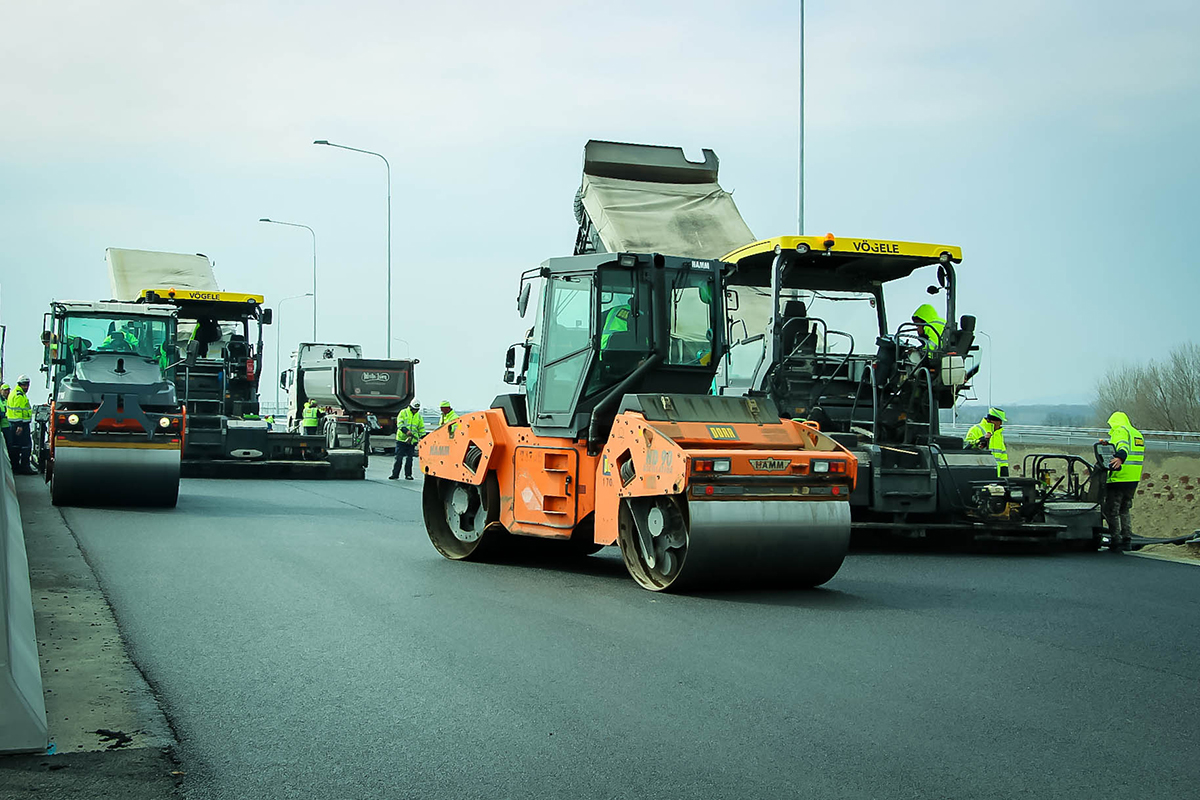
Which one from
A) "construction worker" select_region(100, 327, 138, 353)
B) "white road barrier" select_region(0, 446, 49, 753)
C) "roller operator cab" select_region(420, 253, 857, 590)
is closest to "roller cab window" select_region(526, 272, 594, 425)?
"roller operator cab" select_region(420, 253, 857, 590)

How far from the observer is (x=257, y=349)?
22.7 m

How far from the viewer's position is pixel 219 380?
21750 millimetres

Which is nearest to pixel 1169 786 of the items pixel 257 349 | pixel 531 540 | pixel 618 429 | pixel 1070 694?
pixel 1070 694

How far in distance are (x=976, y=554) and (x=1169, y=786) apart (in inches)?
315

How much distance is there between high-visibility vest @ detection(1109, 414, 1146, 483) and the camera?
13.1 metres

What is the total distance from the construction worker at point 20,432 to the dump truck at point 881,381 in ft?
A: 45.2

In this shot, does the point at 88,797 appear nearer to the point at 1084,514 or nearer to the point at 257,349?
the point at 1084,514

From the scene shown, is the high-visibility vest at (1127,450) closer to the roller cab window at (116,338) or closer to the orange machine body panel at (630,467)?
the orange machine body panel at (630,467)

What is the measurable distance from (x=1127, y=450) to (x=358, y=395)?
74.9ft

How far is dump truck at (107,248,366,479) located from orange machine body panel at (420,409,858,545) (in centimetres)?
1190

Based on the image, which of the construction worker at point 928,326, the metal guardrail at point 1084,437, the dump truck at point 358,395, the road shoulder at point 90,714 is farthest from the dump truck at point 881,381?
the metal guardrail at point 1084,437

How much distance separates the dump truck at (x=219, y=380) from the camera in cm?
2180

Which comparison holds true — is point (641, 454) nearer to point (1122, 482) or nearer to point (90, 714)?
point (90, 714)

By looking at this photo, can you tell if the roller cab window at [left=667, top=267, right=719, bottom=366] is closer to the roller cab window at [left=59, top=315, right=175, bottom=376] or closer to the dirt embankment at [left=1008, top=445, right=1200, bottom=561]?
the dirt embankment at [left=1008, top=445, right=1200, bottom=561]
